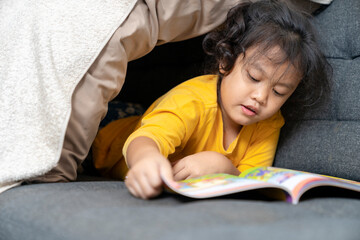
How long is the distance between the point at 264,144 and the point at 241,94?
0.23 metres

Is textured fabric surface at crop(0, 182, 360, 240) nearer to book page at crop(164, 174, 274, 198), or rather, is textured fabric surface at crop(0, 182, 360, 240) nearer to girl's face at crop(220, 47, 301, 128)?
book page at crop(164, 174, 274, 198)

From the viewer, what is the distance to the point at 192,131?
1038 mm

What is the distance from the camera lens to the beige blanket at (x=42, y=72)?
82 centimetres

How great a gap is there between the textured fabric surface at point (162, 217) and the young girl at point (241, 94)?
0.78ft

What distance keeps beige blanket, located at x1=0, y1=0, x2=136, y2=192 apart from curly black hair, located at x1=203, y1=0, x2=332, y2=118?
356 mm

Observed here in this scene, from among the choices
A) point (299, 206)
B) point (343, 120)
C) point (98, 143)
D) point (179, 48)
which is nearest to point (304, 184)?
point (299, 206)

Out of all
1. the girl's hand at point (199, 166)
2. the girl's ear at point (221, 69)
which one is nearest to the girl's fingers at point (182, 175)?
the girl's hand at point (199, 166)

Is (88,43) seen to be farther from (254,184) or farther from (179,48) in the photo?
(179,48)

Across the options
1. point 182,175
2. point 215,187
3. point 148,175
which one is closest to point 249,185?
point 215,187

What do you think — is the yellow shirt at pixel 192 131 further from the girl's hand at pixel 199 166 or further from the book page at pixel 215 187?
the book page at pixel 215 187

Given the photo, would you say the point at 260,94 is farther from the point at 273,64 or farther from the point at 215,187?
the point at 215,187

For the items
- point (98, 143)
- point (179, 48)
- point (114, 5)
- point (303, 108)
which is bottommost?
point (98, 143)

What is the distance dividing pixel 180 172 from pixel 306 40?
0.53 metres

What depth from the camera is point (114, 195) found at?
69cm
